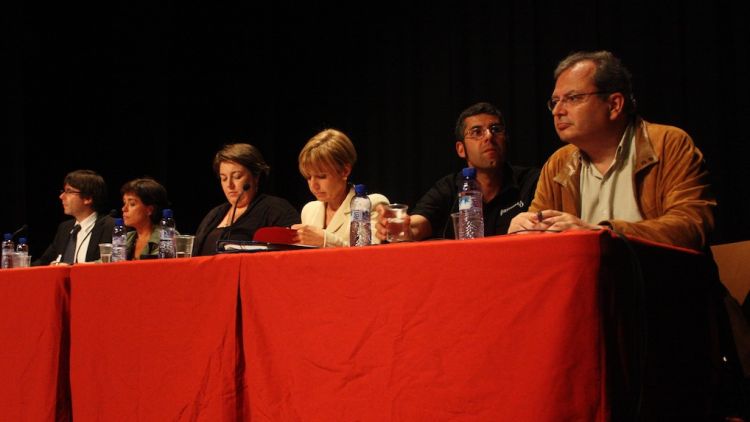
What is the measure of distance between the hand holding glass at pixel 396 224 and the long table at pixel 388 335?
20.2 inches

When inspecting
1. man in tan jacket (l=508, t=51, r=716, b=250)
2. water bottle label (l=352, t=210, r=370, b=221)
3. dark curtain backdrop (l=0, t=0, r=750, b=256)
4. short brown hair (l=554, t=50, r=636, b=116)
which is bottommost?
water bottle label (l=352, t=210, r=370, b=221)

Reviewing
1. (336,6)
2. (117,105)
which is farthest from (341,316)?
(117,105)

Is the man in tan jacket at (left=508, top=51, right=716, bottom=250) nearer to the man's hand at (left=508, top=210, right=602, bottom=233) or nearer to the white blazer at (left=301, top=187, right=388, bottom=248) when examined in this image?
the man's hand at (left=508, top=210, right=602, bottom=233)

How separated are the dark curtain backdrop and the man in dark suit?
19.5 inches

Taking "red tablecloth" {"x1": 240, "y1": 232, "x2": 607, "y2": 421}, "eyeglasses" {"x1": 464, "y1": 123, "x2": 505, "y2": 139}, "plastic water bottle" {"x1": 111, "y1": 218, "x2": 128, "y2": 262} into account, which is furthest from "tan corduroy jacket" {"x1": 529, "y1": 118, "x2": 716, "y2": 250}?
"plastic water bottle" {"x1": 111, "y1": 218, "x2": 128, "y2": 262}

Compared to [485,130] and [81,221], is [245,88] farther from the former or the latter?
[485,130]

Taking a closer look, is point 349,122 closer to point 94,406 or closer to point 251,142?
point 251,142

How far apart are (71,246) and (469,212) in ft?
10.9

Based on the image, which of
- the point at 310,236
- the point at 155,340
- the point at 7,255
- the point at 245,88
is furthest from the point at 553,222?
the point at 245,88

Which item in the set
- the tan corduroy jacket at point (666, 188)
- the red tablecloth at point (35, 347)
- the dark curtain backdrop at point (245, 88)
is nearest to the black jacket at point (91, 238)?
the dark curtain backdrop at point (245, 88)

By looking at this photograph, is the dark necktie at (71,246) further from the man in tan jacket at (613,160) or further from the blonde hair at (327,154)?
the man in tan jacket at (613,160)

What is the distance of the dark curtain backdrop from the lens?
368 centimetres

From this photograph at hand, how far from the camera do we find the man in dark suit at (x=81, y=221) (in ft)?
13.4

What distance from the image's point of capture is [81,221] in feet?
14.1
